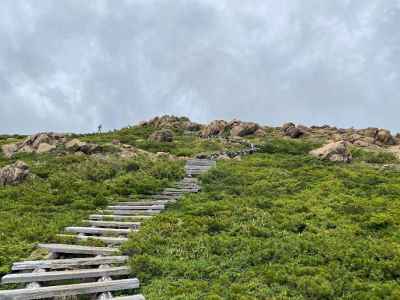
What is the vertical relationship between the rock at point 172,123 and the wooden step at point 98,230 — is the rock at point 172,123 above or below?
above

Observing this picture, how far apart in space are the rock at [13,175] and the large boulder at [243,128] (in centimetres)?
2664

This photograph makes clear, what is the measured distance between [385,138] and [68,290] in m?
38.9

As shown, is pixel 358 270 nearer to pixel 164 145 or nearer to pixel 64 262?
pixel 64 262

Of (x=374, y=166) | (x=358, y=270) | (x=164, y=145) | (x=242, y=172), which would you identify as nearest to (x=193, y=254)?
(x=358, y=270)

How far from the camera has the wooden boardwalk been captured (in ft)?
34.4

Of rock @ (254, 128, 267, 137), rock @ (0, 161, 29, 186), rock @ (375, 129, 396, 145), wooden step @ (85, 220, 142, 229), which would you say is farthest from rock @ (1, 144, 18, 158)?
rock @ (375, 129, 396, 145)

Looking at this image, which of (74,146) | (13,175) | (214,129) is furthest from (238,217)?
(214,129)

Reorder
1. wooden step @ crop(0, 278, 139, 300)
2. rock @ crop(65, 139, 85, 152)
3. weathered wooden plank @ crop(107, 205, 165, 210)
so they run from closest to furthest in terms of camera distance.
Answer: wooden step @ crop(0, 278, 139, 300)
weathered wooden plank @ crop(107, 205, 165, 210)
rock @ crop(65, 139, 85, 152)

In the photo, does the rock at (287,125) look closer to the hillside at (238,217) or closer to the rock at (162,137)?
the rock at (162,137)

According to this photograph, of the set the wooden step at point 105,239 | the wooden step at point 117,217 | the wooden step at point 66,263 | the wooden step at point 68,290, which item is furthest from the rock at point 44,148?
the wooden step at point 68,290

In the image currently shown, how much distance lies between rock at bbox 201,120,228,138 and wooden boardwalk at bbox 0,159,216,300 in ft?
99.3

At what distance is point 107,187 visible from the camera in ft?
74.5

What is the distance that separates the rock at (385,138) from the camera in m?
43.3

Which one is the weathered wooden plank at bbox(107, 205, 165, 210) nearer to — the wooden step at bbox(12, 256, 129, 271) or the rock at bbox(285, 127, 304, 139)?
the wooden step at bbox(12, 256, 129, 271)
